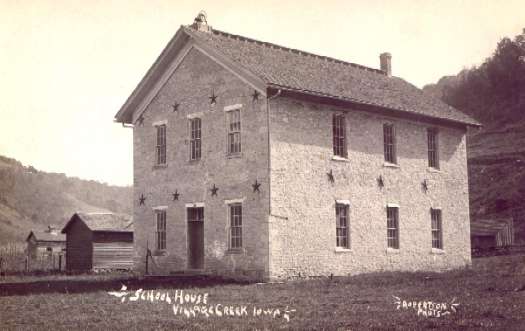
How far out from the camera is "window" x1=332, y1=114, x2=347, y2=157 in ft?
73.3

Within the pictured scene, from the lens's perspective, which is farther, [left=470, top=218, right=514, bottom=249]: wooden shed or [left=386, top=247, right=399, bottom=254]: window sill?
[left=470, top=218, right=514, bottom=249]: wooden shed

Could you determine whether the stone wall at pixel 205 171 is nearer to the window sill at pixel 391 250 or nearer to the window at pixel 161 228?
the window at pixel 161 228

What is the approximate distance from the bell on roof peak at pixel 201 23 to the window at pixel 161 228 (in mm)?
6634

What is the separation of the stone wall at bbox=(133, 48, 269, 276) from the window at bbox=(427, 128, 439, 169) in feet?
28.2

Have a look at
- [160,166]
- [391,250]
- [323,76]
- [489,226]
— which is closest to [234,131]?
[160,166]

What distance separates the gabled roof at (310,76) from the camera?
21.1m

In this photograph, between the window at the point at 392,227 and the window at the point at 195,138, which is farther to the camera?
the window at the point at 392,227

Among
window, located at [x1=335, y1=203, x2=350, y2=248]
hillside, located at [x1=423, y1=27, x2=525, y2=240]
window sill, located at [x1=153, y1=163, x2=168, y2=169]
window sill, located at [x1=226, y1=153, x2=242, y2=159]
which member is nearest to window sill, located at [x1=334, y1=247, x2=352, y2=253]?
window, located at [x1=335, y1=203, x2=350, y2=248]

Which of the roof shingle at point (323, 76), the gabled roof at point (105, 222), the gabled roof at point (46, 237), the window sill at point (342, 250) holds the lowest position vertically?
the window sill at point (342, 250)

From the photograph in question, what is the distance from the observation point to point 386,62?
29.4 metres

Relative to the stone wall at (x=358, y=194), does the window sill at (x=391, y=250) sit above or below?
below

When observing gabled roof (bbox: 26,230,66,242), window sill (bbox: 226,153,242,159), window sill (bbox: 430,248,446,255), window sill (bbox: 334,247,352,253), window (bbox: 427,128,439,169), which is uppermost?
window (bbox: 427,128,439,169)

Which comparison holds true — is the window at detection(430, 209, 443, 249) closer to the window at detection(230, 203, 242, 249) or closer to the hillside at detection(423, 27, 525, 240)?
the window at detection(230, 203, 242, 249)

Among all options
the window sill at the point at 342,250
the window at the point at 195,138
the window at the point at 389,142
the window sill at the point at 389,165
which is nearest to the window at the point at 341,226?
the window sill at the point at 342,250
